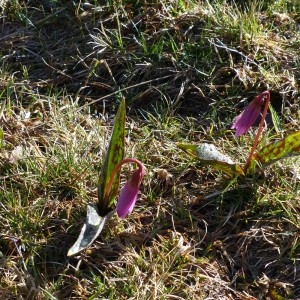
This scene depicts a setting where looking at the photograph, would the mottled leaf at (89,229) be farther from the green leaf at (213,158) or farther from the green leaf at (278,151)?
the green leaf at (278,151)

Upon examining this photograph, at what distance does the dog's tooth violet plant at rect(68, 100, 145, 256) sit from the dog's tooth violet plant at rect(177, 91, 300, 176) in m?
0.25

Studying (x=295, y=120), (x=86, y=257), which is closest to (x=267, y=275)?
(x=86, y=257)

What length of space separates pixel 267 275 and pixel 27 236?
717mm

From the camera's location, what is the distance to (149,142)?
2.41 metres

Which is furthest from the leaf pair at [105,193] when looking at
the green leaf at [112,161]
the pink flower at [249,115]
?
the pink flower at [249,115]

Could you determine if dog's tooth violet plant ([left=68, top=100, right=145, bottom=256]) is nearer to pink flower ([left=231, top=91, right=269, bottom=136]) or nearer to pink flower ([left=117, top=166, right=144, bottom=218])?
pink flower ([left=117, top=166, right=144, bottom=218])

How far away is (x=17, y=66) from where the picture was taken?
274cm

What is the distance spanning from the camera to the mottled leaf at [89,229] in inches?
75.4

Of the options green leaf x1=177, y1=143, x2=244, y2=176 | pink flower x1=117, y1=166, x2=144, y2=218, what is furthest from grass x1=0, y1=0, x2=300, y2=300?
pink flower x1=117, y1=166, x2=144, y2=218

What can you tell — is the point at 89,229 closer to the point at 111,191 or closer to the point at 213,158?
Result: the point at 111,191

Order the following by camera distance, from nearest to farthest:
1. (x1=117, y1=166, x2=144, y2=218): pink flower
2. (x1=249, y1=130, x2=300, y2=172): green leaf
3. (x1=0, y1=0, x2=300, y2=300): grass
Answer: (x1=117, y1=166, x2=144, y2=218): pink flower < (x1=0, y1=0, x2=300, y2=300): grass < (x1=249, y1=130, x2=300, y2=172): green leaf

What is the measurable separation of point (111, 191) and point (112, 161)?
10 cm

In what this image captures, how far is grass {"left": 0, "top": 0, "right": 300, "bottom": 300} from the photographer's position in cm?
201

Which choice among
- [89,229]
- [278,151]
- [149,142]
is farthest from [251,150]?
[89,229]
